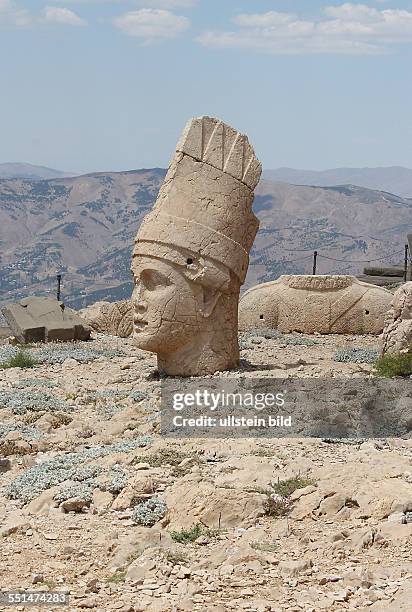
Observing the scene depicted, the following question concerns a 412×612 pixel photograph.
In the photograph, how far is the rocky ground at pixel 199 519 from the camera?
5715mm

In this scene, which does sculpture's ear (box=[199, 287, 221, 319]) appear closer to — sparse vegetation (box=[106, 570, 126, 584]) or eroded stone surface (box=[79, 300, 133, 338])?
sparse vegetation (box=[106, 570, 126, 584])

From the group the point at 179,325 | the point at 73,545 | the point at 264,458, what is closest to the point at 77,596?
the point at 73,545

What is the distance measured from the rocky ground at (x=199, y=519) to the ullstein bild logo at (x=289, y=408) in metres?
0.32

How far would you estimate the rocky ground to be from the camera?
5.71m

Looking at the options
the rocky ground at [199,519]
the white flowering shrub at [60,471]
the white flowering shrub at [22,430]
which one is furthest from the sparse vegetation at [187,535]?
the white flowering shrub at [22,430]

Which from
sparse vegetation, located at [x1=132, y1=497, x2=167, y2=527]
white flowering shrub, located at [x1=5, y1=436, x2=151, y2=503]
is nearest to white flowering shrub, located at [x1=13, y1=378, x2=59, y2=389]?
white flowering shrub, located at [x1=5, y1=436, x2=151, y2=503]

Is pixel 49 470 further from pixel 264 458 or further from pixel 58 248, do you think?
pixel 58 248

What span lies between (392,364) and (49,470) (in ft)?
14.8

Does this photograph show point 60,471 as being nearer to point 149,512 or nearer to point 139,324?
point 149,512

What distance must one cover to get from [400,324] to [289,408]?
101 inches

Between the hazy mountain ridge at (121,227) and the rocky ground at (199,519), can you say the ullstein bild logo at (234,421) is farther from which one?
the hazy mountain ridge at (121,227)

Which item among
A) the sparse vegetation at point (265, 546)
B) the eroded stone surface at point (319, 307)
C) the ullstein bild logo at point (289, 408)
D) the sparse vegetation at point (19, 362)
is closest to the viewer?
the sparse vegetation at point (265, 546)

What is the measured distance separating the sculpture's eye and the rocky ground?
182 cm

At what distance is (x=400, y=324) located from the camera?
11.9 m
